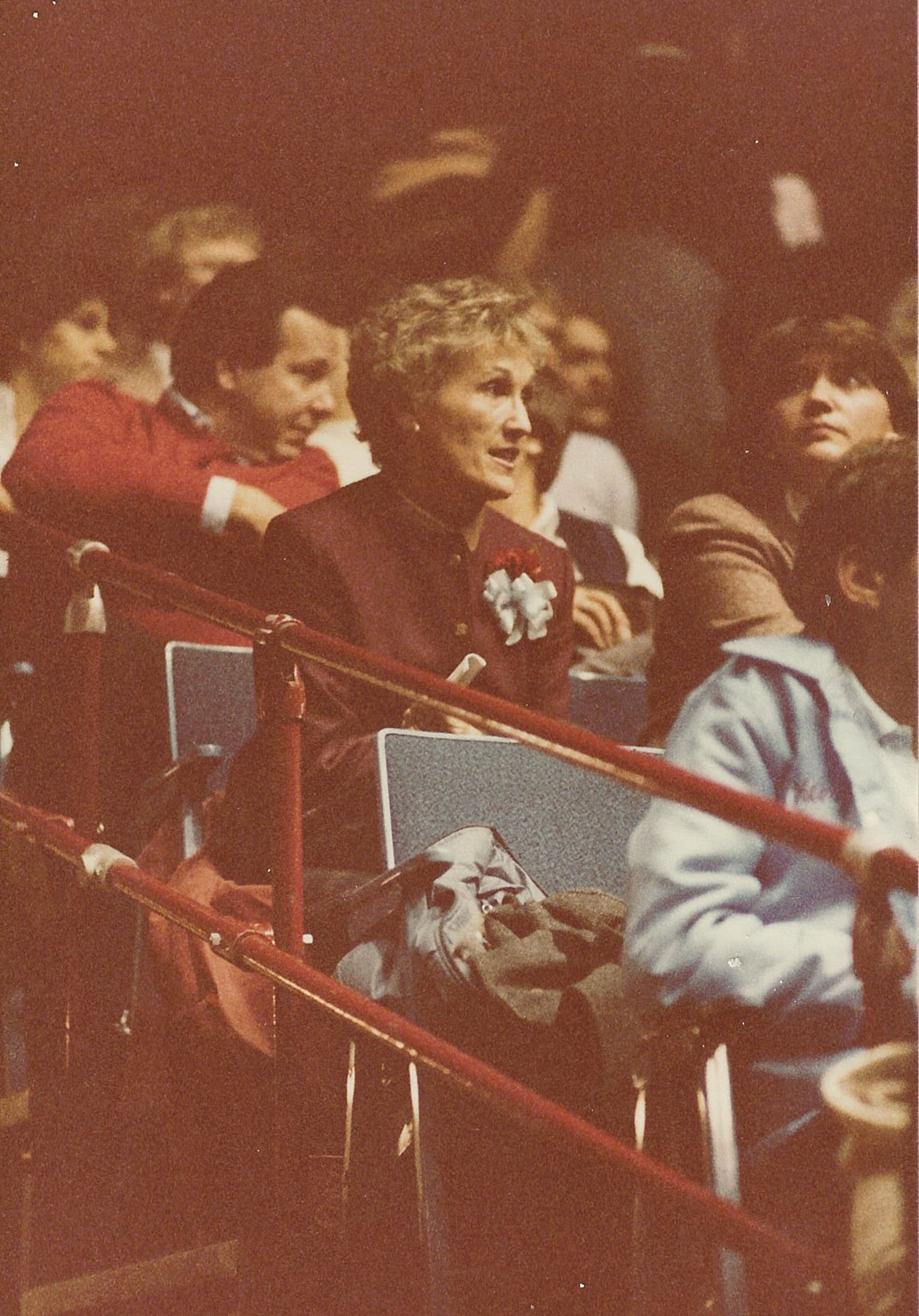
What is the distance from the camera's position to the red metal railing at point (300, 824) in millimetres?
1918

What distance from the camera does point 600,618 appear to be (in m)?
3.08

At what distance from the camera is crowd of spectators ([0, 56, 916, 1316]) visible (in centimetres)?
248

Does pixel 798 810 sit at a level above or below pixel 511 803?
Result: above

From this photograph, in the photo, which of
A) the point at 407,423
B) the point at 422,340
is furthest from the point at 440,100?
the point at 407,423

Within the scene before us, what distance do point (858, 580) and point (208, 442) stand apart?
1.33 metres

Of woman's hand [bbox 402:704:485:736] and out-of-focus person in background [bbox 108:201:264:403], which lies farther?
out-of-focus person in background [bbox 108:201:264:403]

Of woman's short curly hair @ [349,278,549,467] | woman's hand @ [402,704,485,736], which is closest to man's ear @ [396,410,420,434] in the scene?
woman's short curly hair @ [349,278,549,467]

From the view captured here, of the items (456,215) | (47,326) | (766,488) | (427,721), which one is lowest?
(427,721)

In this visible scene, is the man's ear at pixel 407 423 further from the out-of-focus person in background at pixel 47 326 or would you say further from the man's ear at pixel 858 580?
the man's ear at pixel 858 580

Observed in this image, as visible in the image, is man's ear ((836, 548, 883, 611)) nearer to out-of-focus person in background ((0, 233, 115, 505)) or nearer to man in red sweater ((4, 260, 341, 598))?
man in red sweater ((4, 260, 341, 598))

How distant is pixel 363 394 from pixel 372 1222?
4.32 ft

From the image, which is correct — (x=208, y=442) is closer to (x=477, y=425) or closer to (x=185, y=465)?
(x=185, y=465)

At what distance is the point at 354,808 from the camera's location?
286 centimetres

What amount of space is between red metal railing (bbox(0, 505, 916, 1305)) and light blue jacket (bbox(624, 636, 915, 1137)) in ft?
0.85
